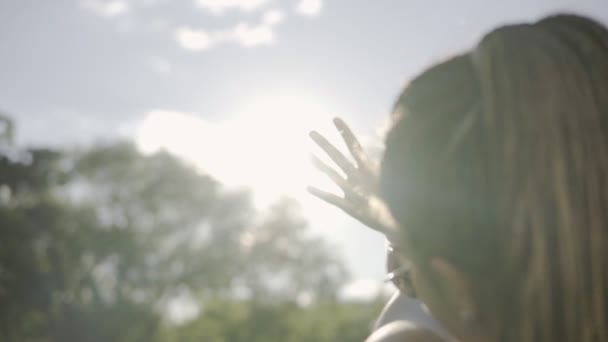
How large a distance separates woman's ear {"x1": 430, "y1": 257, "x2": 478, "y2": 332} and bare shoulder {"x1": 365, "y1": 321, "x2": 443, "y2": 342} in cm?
32

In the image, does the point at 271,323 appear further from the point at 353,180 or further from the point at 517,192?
the point at 517,192

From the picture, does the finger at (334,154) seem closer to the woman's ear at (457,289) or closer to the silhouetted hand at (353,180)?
the silhouetted hand at (353,180)

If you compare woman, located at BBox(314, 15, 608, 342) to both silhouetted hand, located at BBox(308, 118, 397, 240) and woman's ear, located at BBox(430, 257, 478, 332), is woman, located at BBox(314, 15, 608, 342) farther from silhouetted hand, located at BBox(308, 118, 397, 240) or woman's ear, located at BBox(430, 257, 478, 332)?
silhouetted hand, located at BBox(308, 118, 397, 240)

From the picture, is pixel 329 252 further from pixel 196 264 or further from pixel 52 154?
pixel 52 154

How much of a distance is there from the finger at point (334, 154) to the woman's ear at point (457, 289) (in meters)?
0.50

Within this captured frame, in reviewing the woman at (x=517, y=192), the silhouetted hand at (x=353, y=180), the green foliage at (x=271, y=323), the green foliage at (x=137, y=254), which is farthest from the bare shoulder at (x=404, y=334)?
the green foliage at (x=271, y=323)

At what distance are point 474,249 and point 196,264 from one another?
36577 mm

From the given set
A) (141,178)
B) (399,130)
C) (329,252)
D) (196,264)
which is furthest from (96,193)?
(399,130)

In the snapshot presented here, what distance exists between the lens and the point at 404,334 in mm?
1464

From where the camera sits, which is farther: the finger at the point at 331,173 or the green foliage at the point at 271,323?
the green foliage at the point at 271,323

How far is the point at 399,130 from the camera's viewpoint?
1.18m

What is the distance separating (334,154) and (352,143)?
5 centimetres

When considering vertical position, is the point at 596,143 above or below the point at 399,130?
below

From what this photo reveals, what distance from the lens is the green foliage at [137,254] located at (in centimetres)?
3195
